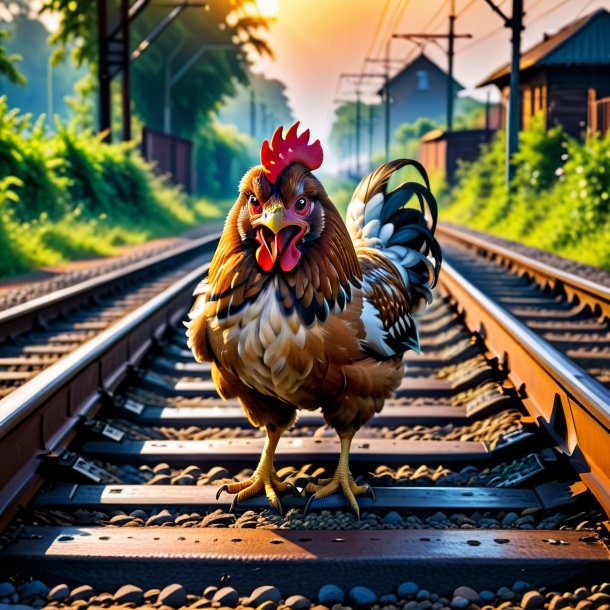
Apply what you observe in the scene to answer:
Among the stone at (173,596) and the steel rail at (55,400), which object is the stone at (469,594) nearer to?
the stone at (173,596)

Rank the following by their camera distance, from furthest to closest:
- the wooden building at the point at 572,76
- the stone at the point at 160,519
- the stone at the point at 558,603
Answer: the wooden building at the point at 572,76
the stone at the point at 160,519
the stone at the point at 558,603

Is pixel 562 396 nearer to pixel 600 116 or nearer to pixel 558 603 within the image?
pixel 558 603

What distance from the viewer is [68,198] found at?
796 inches

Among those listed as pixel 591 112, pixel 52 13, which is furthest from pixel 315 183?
pixel 52 13

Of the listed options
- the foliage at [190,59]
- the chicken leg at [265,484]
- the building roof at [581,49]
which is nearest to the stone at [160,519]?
the chicken leg at [265,484]

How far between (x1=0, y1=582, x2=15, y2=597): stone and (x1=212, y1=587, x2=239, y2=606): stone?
0.65 m

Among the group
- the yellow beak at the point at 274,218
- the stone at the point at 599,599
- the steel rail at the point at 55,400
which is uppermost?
the yellow beak at the point at 274,218

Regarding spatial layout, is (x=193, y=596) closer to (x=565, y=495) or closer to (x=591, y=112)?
(x=565, y=495)

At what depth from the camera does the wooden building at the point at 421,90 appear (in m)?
101

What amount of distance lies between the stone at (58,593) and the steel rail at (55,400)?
0.46 meters

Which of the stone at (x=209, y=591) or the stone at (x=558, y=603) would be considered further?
the stone at (x=209, y=591)

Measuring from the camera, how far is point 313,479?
13.0 feet

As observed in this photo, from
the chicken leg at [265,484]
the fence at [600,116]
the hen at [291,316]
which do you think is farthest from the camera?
the fence at [600,116]

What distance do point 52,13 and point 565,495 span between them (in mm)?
31148
